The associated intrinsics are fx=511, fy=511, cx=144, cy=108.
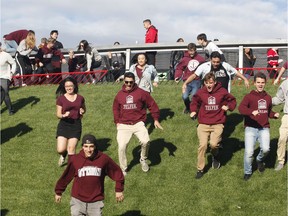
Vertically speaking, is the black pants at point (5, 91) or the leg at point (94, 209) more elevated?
the black pants at point (5, 91)

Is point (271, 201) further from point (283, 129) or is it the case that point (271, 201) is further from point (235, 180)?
point (283, 129)

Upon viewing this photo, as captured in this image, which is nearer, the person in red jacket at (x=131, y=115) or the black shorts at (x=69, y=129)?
the person in red jacket at (x=131, y=115)

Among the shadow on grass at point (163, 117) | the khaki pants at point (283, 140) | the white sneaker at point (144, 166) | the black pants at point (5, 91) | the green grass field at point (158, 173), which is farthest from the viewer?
the black pants at point (5, 91)

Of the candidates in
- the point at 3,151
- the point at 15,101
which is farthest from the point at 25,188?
the point at 15,101

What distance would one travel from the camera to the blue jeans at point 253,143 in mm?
10266

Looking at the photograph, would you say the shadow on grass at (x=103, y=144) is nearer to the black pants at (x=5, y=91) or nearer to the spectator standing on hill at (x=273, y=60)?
the black pants at (x=5, y=91)

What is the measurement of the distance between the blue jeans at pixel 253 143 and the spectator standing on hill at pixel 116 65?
9.11 metres

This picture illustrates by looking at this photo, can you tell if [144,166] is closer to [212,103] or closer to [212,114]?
[212,114]

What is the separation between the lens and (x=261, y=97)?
10.5 metres

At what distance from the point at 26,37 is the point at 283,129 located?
36.7 feet

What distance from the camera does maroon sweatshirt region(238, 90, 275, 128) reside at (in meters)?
10.4

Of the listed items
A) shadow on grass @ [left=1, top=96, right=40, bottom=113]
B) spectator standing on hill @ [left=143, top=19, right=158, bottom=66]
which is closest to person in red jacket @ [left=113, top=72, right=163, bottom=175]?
shadow on grass @ [left=1, top=96, right=40, bottom=113]

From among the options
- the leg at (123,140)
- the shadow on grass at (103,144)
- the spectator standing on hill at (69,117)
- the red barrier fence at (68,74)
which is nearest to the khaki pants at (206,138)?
the leg at (123,140)

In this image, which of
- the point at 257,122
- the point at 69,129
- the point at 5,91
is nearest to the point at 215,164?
the point at 257,122
